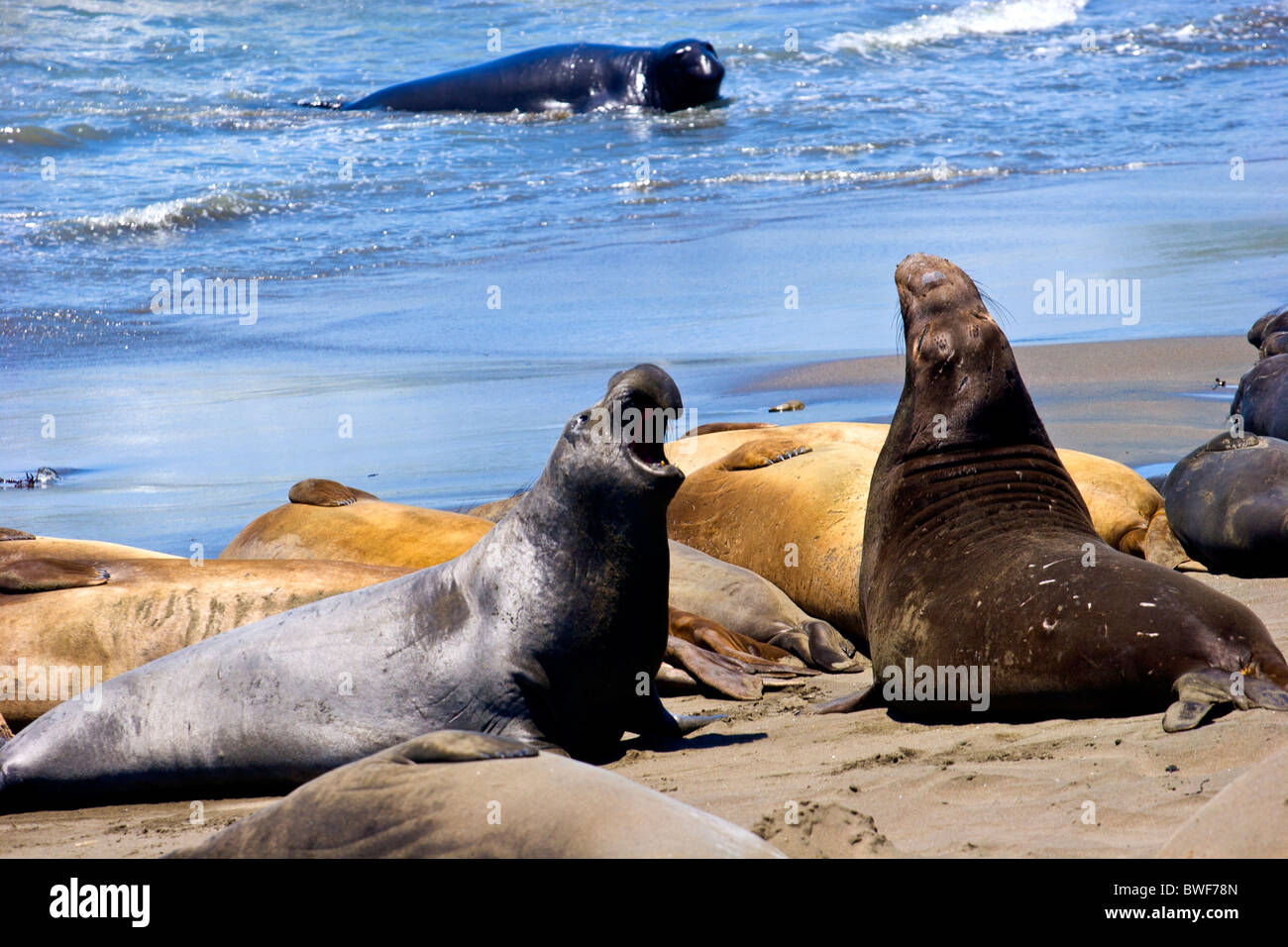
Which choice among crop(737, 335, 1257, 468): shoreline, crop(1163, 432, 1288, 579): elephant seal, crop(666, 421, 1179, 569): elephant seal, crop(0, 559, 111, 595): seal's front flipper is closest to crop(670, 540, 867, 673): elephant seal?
crop(666, 421, 1179, 569): elephant seal

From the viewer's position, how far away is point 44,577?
5422mm

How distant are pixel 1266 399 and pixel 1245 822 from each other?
5.27 m

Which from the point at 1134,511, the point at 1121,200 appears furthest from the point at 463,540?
the point at 1121,200

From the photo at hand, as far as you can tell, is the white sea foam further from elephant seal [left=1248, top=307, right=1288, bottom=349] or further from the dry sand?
the dry sand

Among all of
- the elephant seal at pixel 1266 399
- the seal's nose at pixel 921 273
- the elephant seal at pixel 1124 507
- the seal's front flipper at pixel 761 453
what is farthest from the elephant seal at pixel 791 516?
the elephant seal at pixel 1266 399

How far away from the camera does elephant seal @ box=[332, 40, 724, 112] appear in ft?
67.2

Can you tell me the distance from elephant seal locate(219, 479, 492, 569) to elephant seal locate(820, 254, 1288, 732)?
1933 mm

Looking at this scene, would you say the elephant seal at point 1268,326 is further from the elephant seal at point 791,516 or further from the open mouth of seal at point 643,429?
the open mouth of seal at point 643,429

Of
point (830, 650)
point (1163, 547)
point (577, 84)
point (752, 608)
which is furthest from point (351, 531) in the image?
point (577, 84)

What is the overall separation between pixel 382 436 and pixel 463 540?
2.77m

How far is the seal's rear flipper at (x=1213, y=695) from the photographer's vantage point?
3.80m

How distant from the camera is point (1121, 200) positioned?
13.6 m
